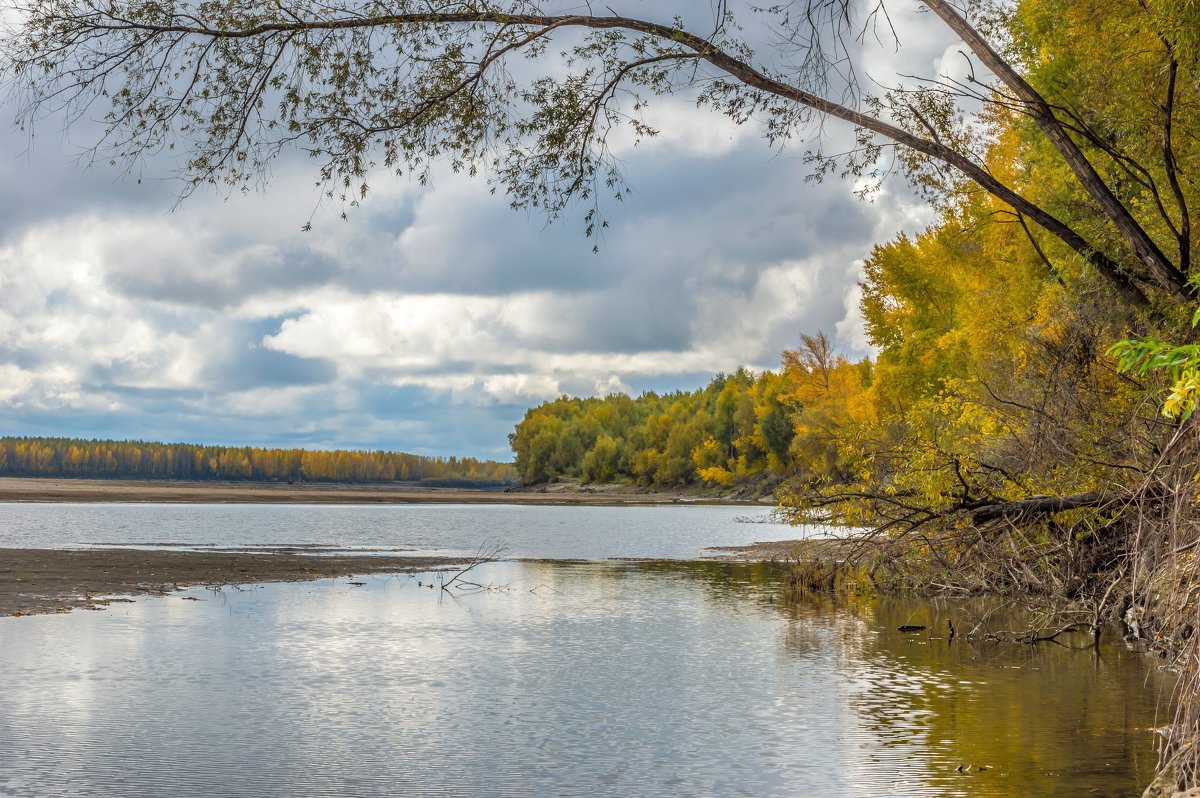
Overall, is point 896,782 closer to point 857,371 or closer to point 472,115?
point 472,115

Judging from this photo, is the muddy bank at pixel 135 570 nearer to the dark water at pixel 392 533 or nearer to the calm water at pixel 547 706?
the calm water at pixel 547 706

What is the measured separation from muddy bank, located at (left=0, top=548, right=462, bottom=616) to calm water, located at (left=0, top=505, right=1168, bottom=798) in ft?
8.05

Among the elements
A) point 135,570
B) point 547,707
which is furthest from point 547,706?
point 135,570

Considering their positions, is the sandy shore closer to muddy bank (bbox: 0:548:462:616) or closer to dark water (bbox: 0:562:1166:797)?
muddy bank (bbox: 0:548:462:616)

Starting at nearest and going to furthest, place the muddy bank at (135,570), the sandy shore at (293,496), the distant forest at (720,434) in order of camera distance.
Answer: the muddy bank at (135,570) → the distant forest at (720,434) → the sandy shore at (293,496)

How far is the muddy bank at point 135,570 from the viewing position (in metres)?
23.0

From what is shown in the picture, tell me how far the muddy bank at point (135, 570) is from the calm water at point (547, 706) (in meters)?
2.45

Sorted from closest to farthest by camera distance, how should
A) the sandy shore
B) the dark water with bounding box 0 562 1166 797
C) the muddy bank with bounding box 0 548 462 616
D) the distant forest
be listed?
the dark water with bounding box 0 562 1166 797
the muddy bank with bounding box 0 548 462 616
the distant forest
the sandy shore

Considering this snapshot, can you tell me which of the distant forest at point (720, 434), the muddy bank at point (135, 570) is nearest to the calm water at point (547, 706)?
the muddy bank at point (135, 570)

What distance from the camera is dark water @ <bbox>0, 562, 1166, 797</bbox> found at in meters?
10.2

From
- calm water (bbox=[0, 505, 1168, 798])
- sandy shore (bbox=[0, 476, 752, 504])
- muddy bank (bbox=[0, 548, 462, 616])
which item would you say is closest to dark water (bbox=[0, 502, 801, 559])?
muddy bank (bbox=[0, 548, 462, 616])

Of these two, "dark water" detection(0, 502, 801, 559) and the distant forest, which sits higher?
the distant forest

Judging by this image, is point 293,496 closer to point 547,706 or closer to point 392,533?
point 392,533

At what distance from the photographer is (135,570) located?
29.7 meters
